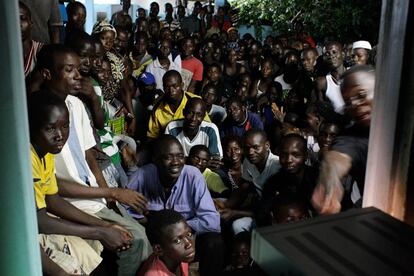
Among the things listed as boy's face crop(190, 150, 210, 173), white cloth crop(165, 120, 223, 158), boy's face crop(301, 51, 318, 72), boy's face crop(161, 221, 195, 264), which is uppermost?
boy's face crop(301, 51, 318, 72)

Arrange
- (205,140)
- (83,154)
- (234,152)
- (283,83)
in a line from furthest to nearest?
(283,83) → (205,140) → (234,152) → (83,154)

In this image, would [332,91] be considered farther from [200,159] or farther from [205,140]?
[200,159]

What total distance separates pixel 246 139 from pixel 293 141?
0.47m

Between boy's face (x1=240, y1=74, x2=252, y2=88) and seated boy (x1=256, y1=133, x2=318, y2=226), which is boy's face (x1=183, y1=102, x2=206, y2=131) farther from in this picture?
boy's face (x1=240, y1=74, x2=252, y2=88)

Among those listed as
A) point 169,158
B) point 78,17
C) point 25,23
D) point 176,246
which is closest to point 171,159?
point 169,158

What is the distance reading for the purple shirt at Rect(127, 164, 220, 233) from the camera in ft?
9.25

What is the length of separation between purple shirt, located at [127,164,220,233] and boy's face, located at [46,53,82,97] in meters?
0.83

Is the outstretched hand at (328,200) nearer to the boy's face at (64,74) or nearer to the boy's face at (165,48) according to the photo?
the boy's face at (64,74)

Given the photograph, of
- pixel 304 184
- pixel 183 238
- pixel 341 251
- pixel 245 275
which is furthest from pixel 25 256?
pixel 304 184

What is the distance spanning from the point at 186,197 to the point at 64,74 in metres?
1.12

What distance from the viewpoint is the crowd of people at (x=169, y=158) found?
2.00 m

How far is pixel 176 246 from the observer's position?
2320 mm

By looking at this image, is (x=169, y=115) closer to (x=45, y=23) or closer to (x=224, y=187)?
(x=224, y=187)

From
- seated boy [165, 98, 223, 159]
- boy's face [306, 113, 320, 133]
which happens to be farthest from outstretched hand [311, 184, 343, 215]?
boy's face [306, 113, 320, 133]
